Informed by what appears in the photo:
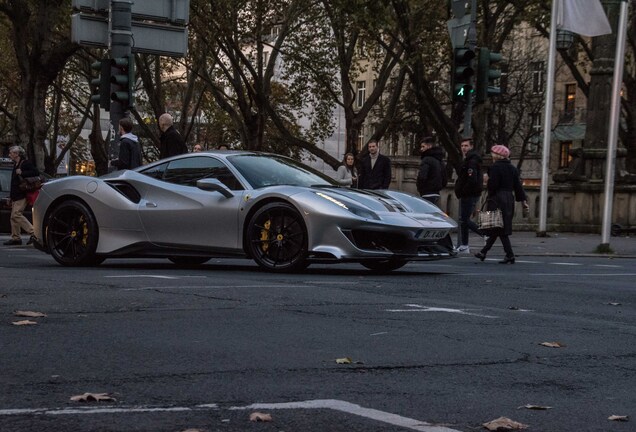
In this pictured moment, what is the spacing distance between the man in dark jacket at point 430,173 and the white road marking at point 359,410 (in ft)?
48.2

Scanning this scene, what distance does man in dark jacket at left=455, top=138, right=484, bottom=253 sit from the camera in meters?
20.3

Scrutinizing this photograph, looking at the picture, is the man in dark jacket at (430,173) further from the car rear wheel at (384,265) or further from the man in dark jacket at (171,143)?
the car rear wheel at (384,265)

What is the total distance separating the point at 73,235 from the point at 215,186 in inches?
74.5

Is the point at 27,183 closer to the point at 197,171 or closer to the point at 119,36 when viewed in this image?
the point at 119,36

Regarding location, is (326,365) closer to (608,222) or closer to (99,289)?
(99,289)

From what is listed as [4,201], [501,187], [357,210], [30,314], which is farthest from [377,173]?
[30,314]

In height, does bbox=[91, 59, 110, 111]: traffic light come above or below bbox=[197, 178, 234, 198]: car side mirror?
above

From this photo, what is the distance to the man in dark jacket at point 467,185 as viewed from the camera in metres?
20.3

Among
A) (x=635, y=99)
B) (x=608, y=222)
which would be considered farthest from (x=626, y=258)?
(x=635, y=99)

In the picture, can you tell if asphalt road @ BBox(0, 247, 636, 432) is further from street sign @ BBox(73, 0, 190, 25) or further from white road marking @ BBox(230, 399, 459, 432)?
street sign @ BBox(73, 0, 190, 25)

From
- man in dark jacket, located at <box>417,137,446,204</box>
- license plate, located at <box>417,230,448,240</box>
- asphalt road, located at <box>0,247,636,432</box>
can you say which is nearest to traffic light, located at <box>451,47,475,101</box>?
man in dark jacket, located at <box>417,137,446,204</box>

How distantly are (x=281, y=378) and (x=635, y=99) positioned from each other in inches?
1606

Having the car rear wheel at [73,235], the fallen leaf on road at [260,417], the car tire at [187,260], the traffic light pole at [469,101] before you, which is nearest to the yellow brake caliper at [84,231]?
the car rear wheel at [73,235]

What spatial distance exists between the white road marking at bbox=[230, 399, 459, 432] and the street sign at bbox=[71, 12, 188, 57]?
15.6 meters
